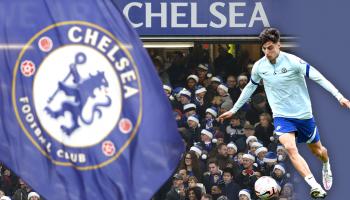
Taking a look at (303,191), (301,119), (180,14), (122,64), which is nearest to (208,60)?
(180,14)

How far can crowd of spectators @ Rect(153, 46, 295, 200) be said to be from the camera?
2050cm

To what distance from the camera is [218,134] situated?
2103 centimetres

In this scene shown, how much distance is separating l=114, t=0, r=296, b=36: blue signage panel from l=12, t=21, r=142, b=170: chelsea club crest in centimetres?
928

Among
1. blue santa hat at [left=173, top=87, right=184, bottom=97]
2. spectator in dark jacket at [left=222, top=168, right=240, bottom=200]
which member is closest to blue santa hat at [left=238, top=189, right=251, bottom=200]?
spectator in dark jacket at [left=222, top=168, right=240, bottom=200]

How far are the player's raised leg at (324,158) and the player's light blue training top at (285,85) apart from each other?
2.10 feet

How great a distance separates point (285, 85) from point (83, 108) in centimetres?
528

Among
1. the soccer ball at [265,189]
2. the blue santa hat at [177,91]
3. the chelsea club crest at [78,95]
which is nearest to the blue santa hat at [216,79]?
the blue santa hat at [177,91]

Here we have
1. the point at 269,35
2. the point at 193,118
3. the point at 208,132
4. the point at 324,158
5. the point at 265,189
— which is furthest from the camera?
the point at 193,118

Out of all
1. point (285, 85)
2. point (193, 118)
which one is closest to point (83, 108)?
point (285, 85)

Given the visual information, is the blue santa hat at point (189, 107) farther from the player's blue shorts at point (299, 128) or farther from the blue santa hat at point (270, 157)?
the player's blue shorts at point (299, 128)

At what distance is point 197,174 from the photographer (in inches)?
821

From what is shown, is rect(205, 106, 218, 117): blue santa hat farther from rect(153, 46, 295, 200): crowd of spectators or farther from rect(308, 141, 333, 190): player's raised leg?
rect(308, 141, 333, 190): player's raised leg

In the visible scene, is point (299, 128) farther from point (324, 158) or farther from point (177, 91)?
point (177, 91)

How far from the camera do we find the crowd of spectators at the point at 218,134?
67.3 feet
